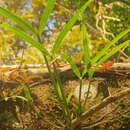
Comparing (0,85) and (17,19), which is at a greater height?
(17,19)

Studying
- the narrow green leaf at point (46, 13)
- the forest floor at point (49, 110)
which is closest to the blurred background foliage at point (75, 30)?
the forest floor at point (49, 110)

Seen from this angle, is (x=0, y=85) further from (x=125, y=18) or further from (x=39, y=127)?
(x=125, y=18)

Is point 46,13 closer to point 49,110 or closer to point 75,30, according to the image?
point 49,110

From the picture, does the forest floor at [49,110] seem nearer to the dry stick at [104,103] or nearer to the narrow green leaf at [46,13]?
the dry stick at [104,103]

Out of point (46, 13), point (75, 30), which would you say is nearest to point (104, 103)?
point (46, 13)

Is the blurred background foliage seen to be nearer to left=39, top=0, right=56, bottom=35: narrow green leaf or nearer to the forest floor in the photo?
the forest floor

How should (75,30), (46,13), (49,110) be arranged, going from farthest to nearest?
(75,30) → (49,110) → (46,13)

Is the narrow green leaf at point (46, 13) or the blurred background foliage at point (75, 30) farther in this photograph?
the blurred background foliage at point (75, 30)

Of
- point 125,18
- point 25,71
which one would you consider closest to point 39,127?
point 25,71
